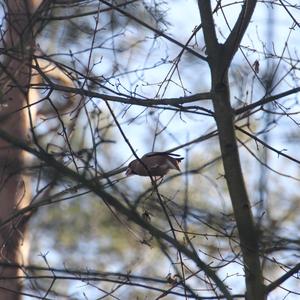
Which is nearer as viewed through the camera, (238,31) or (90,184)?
(90,184)

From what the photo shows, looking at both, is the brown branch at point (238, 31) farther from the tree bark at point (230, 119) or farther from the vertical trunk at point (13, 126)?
the vertical trunk at point (13, 126)

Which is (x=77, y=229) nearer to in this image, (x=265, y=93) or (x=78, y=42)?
(x=78, y=42)

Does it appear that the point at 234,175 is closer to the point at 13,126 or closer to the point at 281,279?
the point at 281,279

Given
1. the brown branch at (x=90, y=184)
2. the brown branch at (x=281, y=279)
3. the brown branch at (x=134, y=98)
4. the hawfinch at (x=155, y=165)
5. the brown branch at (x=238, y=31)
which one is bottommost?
the brown branch at (x=90, y=184)

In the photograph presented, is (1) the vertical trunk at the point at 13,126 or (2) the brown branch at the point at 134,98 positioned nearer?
(2) the brown branch at the point at 134,98

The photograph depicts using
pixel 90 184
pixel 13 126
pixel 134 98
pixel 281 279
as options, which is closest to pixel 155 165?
pixel 134 98

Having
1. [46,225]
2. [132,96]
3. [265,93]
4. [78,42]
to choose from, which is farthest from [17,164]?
[46,225]

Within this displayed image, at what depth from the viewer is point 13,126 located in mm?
4578

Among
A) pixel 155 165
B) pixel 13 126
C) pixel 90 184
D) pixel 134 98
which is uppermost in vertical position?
pixel 13 126

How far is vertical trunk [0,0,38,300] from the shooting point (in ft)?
8.82

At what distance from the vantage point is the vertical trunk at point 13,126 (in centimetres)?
269

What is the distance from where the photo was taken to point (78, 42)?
420 cm

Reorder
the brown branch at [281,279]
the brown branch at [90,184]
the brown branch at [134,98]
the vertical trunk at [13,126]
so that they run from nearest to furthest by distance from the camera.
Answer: the brown branch at [90,184], the brown branch at [281,279], the brown branch at [134,98], the vertical trunk at [13,126]

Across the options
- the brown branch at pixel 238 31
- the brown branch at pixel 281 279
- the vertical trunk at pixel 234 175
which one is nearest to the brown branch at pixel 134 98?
the vertical trunk at pixel 234 175
